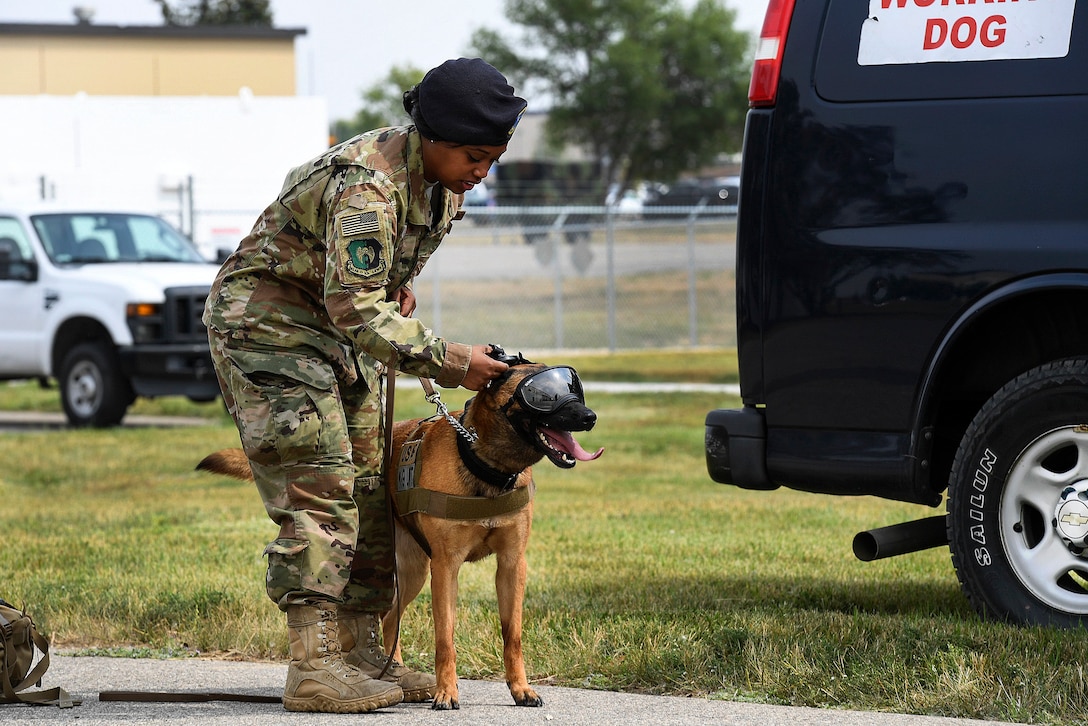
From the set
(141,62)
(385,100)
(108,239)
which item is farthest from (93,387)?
(385,100)

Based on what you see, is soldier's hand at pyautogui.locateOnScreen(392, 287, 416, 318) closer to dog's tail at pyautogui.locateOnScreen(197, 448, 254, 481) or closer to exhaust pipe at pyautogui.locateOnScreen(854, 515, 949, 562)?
dog's tail at pyautogui.locateOnScreen(197, 448, 254, 481)

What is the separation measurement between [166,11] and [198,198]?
48.3 meters

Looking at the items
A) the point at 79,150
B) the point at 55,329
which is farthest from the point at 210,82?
the point at 55,329

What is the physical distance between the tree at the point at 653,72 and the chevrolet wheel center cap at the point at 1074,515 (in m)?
57.7

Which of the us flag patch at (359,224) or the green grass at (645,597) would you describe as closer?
the us flag patch at (359,224)

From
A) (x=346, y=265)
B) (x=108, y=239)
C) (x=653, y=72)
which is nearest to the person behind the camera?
(x=346, y=265)

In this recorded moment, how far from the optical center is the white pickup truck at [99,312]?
42.1ft

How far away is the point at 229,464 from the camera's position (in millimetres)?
4410

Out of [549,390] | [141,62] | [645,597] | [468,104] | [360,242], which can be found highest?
[141,62]

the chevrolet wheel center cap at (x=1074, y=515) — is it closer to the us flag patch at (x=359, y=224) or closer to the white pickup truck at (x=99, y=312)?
the us flag patch at (x=359, y=224)

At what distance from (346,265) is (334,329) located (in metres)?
0.41

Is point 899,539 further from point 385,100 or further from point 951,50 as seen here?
point 385,100

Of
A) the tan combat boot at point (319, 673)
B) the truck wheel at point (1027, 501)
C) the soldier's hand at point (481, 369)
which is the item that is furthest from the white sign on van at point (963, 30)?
the tan combat boot at point (319, 673)

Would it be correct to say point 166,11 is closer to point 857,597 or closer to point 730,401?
point 730,401
